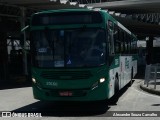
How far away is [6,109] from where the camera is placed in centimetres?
1192

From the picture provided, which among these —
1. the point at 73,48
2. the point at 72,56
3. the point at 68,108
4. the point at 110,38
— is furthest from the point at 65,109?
the point at 110,38

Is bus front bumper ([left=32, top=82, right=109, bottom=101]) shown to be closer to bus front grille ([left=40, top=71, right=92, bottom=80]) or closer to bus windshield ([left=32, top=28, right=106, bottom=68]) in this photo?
bus front grille ([left=40, top=71, right=92, bottom=80])

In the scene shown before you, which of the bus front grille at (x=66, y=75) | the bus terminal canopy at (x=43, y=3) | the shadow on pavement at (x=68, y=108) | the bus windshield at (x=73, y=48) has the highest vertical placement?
the bus terminal canopy at (x=43, y=3)

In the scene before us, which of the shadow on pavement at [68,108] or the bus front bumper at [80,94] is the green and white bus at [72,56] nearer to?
the bus front bumper at [80,94]

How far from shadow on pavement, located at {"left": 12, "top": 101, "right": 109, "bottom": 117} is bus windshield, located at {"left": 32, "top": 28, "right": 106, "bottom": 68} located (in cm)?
136

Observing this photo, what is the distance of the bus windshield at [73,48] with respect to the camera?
36.0ft

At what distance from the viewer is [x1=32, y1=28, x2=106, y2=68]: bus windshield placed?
36.0ft

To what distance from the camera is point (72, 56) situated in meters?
11.0

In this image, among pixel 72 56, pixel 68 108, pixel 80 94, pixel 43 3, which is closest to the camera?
pixel 80 94

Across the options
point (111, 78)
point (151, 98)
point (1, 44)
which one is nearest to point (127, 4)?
point (1, 44)

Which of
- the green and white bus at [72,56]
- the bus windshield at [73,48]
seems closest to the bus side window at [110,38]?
the green and white bus at [72,56]

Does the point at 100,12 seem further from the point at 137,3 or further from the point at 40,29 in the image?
the point at 137,3

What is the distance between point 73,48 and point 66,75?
79cm

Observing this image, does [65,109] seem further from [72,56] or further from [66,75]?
[72,56]
